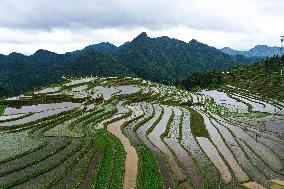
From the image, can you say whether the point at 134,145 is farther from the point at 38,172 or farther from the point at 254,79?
the point at 254,79

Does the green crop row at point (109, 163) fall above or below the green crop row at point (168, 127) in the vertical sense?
above

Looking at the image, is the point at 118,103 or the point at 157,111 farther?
the point at 118,103

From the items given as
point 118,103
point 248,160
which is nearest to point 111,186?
point 248,160

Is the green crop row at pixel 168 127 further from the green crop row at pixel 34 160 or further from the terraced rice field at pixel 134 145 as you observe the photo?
the green crop row at pixel 34 160

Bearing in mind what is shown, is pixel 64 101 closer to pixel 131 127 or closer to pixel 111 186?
pixel 131 127

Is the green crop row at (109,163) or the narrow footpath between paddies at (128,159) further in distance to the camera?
the narrow footpath between paddies at (128,159)

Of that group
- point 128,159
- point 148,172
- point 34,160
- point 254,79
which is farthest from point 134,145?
point 254,79

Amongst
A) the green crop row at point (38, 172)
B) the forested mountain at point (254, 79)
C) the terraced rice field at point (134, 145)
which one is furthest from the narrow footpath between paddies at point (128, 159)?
the forested mountain at point (254, 79)
